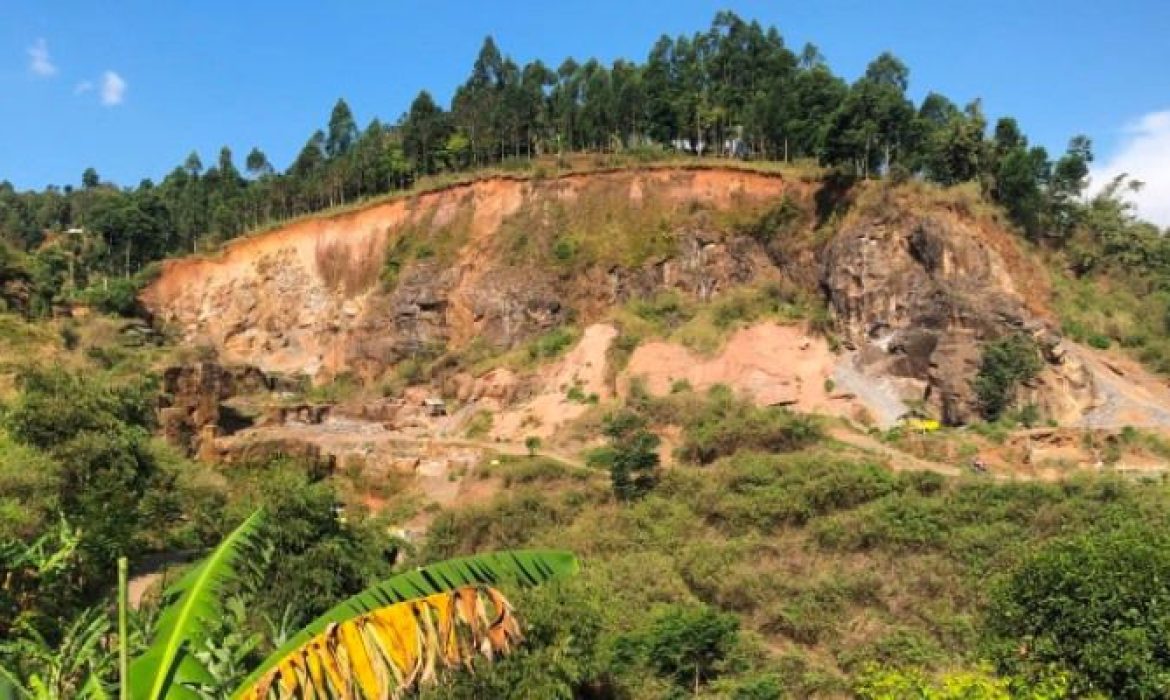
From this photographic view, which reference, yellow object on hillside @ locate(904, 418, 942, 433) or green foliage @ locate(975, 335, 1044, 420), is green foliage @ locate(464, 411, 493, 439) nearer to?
yellow object on hillside @ locate(904, 418, 942, 433)

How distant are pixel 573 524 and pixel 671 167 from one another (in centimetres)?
2928

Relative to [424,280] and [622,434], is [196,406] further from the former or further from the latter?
[622,434]

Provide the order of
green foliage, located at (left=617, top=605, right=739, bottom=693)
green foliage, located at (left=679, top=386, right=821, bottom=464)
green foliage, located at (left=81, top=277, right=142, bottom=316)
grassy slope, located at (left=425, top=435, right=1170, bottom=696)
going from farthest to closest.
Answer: green foliage, located at (left=81, top=277, right=142, bottom=316) → green foliage, located at (left=679, top=386, right=821, bottom=464) → grassy slope, located at (left=425, top=435, right=1170, bottom=696) → green foliage, located at (left=617, top=605, right=739, bottom=693)

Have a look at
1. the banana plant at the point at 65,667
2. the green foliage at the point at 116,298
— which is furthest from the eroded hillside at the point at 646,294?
the banana plant at the point at 65,667

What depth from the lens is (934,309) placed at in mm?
38375

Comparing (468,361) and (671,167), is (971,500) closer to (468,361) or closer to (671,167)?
(468,361)

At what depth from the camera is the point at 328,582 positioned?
1438cm

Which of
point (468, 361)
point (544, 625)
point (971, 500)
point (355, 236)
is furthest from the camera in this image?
point (355, 236)

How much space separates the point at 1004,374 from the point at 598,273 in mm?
21894

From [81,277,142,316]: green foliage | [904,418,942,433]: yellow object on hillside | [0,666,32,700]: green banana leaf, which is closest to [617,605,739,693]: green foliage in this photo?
[0,666,32,700]: green banana leaf

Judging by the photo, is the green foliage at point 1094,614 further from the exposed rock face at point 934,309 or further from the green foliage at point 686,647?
the exposed rock face at point 934,309

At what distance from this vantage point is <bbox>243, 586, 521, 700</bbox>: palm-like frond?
16.6ft

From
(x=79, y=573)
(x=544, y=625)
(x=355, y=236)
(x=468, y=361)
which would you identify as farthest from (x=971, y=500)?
(x=355, y=236)

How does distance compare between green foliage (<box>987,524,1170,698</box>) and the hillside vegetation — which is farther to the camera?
the hillside vegetation
